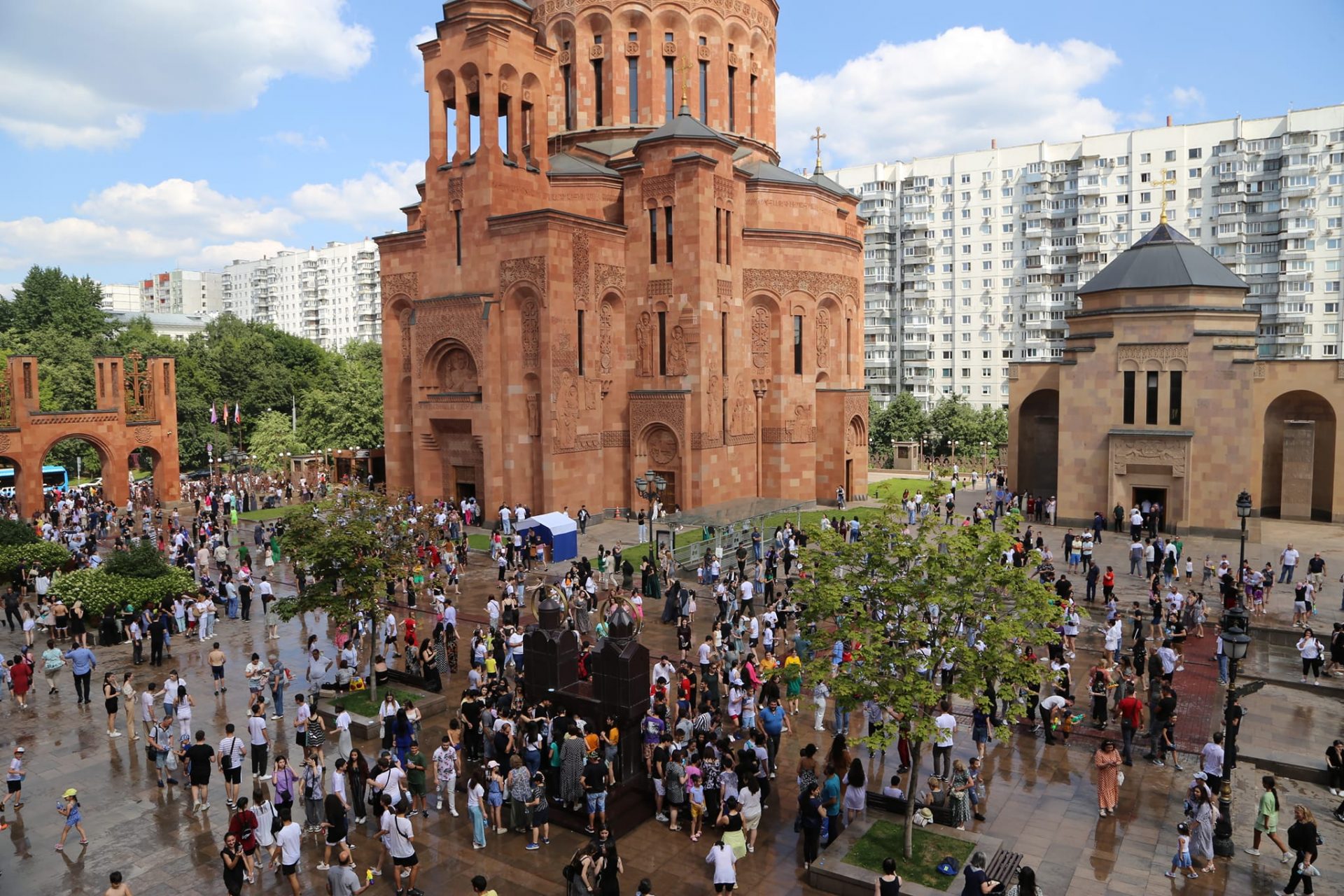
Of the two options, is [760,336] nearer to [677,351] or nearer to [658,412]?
[677,351]

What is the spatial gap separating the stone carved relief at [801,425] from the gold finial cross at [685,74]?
15.2m

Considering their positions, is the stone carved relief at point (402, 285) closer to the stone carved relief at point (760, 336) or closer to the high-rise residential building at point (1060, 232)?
the stone carved relief at point (760, 336)

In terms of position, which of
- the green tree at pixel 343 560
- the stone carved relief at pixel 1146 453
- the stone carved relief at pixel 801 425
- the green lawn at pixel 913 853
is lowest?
the green lawn at pixel 913 853

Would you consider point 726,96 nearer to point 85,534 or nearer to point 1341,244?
point 85,534

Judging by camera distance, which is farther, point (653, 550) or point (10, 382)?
point (10, 382)

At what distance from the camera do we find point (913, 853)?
12055mm

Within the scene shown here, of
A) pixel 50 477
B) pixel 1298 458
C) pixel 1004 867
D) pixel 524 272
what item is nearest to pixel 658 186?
pixel 524 272

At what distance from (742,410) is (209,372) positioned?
160 feet

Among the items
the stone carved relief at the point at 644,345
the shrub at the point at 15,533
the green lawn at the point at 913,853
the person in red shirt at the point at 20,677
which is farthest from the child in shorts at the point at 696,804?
the shrub at the point at 15,533

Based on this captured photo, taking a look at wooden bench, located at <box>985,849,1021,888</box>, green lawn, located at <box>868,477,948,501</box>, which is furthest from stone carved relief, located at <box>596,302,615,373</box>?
wooden bench, located at <box>985,849,1021,888</box>

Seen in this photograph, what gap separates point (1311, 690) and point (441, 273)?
34.1 m

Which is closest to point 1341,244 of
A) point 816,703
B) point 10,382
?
point 816,703

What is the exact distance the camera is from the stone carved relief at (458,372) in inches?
1529

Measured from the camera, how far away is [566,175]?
39938 mm
